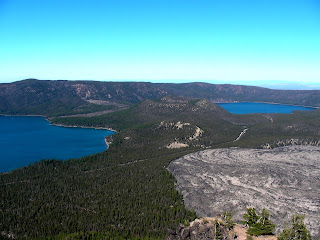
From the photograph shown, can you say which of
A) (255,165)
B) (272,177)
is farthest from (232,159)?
(272,177)

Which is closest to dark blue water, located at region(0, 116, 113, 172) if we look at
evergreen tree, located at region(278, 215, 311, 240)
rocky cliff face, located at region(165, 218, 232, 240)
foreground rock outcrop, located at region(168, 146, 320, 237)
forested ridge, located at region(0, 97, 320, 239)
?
forested ridge, located at region(0, 97, 320, 239)

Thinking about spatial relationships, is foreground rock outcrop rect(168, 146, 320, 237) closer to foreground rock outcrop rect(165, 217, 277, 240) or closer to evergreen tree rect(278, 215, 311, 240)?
evergreen tree rect(278, 215, 311, 240)

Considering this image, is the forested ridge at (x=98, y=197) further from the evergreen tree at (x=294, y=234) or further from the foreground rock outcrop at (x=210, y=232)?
the evergreen tree at (x=294, y=234)

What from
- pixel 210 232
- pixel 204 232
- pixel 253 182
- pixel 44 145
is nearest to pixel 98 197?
pixel 204 232

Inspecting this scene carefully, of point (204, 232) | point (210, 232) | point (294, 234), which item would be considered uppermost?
point (294, 234)

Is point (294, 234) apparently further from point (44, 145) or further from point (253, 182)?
point (44, 145)
